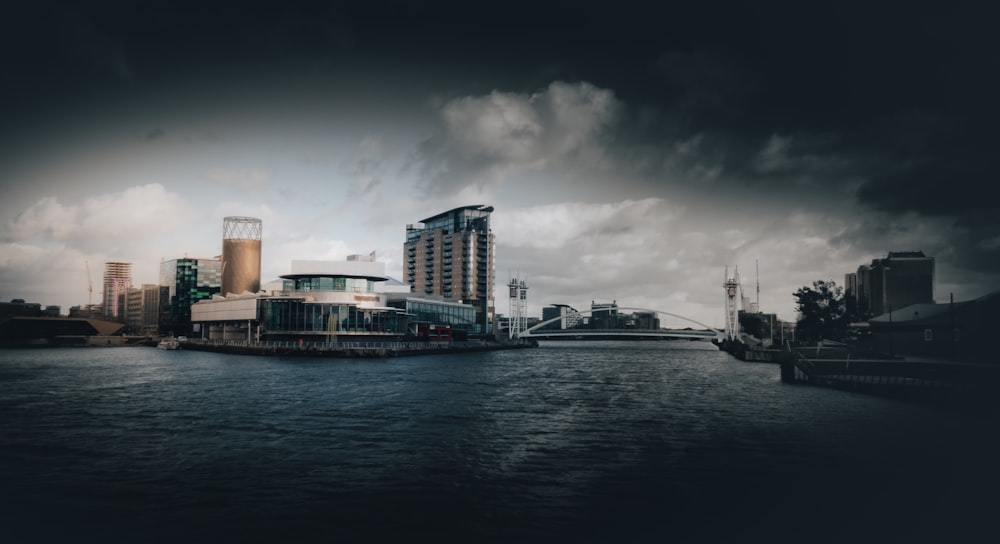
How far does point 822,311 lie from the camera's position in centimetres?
10794

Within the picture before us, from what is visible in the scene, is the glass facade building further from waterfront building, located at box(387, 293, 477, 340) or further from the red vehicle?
the red vehicle

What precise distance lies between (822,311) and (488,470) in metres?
102

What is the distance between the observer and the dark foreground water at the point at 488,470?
18.2 metres

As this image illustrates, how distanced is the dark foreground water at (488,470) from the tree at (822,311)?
66.8 metres

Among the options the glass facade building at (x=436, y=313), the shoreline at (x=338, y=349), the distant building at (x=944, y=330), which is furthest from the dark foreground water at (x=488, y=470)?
the glass facade building at (x=436, y=313)

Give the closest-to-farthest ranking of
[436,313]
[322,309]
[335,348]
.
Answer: [335,348] → [322,309] → [436,313]

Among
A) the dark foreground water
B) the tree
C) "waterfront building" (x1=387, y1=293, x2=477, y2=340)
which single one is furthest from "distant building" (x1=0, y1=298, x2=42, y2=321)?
the tree

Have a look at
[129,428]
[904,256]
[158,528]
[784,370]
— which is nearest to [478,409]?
[129,428]

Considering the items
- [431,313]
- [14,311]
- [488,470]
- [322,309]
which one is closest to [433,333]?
[431,313]

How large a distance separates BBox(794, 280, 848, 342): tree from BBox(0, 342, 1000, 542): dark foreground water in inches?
2630

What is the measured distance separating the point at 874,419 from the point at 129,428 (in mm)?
45481

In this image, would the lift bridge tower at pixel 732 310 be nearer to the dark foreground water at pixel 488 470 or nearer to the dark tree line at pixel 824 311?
the dark tree line at pixel 824 311

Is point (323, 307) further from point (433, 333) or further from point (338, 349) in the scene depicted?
point (433, 333)

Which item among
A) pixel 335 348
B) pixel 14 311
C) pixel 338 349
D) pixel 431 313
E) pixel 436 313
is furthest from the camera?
pixel 14 311
